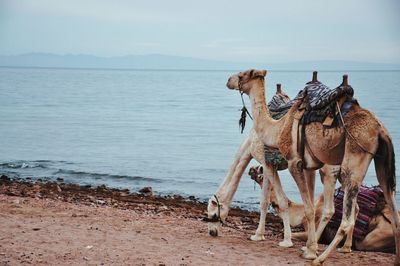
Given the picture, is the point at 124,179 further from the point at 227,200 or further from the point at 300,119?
the point at 300,119

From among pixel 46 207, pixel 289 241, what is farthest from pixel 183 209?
pixel 289 241

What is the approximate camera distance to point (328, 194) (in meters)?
9.70

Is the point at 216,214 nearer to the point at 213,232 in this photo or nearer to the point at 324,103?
the point at 213,232

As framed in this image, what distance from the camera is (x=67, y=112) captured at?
171ft

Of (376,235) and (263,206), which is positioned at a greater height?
(263,206)

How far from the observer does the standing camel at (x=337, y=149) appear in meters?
8.55

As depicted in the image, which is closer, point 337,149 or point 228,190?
point 337,149

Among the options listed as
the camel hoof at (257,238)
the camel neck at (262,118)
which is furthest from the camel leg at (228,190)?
the camel neck at (262,118)

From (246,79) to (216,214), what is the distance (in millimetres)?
2161

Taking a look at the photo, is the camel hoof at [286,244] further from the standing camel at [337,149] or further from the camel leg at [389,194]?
the camel leg at [389,194]

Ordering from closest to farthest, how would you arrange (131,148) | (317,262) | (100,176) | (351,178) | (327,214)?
1. (351,178)
2. (317,262)
3. (327,214)
4. (100,176)
5. (131,148)

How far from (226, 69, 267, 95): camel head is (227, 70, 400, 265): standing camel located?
0.05 feet

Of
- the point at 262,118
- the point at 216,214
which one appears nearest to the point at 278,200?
the point at 216,214

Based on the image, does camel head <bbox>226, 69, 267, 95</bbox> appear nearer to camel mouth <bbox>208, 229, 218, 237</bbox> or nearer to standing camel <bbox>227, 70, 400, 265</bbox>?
standing camel <bbox>227, 70, 400, 265</bbox>
